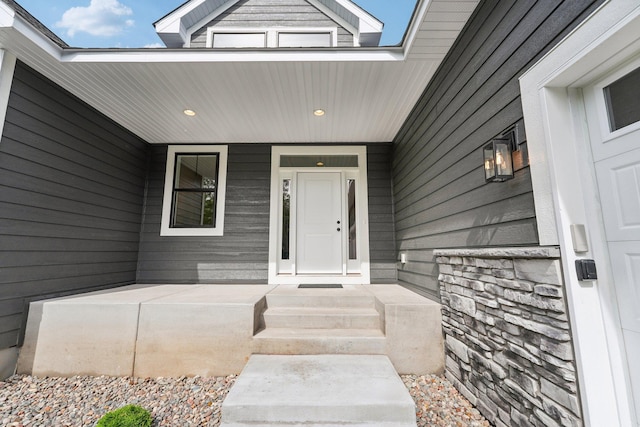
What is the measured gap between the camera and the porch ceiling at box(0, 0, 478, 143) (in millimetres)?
2422

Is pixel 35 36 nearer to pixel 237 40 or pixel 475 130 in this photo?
pixel 237 40

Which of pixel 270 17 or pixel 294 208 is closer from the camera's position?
pixel 270 17

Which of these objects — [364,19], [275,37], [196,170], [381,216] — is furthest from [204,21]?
[381,216]

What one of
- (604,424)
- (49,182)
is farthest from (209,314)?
(604,424)

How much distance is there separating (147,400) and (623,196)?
3353 millimetres

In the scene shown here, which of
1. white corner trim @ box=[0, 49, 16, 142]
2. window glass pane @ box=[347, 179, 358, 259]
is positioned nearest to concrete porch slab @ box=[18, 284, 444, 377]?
white corner trim @ box=[0, 49, 16, 142]

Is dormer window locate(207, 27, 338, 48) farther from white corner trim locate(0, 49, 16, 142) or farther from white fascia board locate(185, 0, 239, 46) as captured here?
white corner trim locate(0, 49, 16, 142)

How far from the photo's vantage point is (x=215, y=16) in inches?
Answer: 171

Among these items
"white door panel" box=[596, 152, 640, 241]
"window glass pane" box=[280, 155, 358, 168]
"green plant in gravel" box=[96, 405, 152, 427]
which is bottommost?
"green plant in gravel" box=[96, 405, 152, 427]

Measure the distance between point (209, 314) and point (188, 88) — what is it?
251 cm

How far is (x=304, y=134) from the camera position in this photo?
4293mm

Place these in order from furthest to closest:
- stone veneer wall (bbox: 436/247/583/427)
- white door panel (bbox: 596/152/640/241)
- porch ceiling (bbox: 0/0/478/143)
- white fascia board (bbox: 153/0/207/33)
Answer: white fascia board (bbox: 153/0/207/33)
porch ceiling (bbox: 0/0/478/143)
stone veneer wall (bbox: 436/247/583/427)
white door panel (bbox: 596/152/640/241)

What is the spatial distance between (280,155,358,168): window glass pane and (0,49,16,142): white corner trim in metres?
3.14

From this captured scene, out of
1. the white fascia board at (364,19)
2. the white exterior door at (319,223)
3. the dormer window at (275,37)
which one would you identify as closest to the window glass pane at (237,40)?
the dormer window at (275,37)
